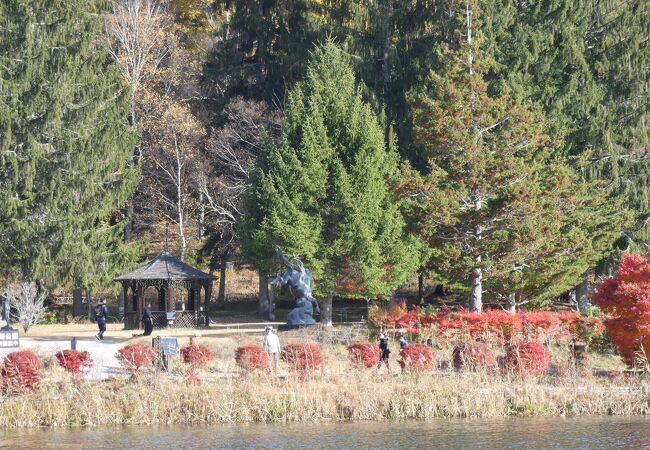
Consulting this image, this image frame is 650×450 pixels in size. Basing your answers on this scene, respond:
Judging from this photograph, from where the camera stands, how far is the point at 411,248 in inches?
1864

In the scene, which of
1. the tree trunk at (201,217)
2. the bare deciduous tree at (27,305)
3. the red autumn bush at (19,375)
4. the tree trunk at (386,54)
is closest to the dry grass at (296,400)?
the red autumn bush at (19,375)

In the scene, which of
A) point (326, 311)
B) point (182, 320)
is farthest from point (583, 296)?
point (182, 320)

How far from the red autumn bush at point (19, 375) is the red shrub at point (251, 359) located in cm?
495

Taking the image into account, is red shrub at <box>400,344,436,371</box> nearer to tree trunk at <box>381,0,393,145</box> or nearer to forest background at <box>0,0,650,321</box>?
forest background at <box>0,0,650,321</box>

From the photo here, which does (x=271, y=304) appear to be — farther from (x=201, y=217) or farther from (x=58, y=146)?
(x=58, y=146)

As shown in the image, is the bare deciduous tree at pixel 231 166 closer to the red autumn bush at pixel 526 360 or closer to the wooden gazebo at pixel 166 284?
the wooden gazebo at pixel 166 284

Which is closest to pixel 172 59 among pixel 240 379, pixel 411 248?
pixel 411 248

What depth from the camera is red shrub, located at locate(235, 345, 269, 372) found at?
28.6 meters

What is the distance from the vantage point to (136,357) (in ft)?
94.4

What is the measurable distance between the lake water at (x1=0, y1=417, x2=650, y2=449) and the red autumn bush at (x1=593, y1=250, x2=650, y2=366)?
17.9 feet

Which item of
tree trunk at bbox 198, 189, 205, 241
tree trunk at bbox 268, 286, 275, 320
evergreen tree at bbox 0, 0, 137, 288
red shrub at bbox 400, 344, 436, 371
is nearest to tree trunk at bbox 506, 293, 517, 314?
tree trunk at bbox 268, 286, 275, 320

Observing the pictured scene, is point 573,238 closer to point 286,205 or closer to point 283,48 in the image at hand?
point 286,205

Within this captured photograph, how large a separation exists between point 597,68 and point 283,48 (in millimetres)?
15588

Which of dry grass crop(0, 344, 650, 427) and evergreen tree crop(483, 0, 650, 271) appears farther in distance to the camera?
evergreen tree crop(483, 0, 650, 271)
